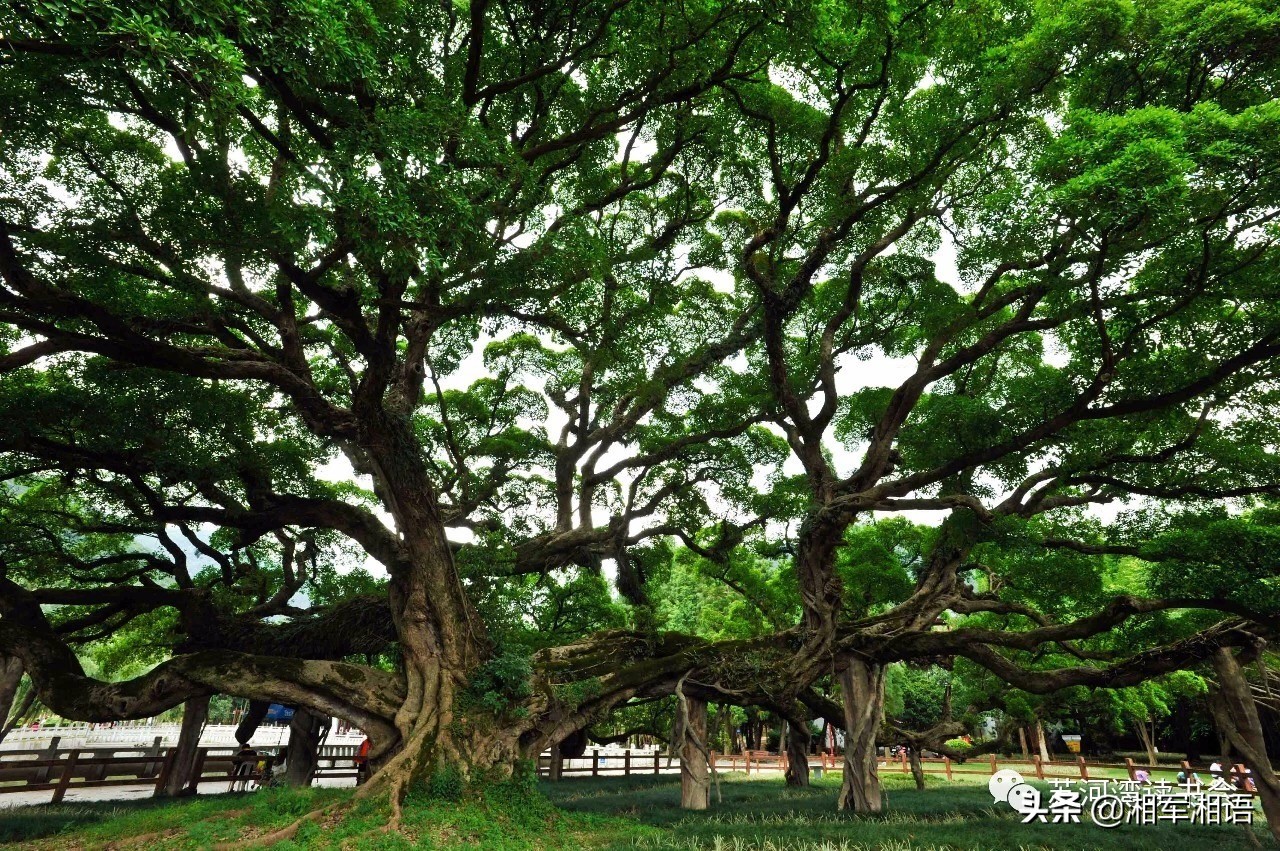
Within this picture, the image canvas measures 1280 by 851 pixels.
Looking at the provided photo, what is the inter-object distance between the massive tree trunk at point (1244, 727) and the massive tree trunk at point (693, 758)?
785 cm

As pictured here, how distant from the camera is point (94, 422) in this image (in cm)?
877

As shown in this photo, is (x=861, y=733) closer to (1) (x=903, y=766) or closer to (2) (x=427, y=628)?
(2) (x=427, y=628)

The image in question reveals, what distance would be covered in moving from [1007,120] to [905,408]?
4.48 metres

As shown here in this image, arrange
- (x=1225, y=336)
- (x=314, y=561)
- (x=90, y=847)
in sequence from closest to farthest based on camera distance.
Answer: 1. (x=90, y=847)
2. (x=1225, y=336)
3. (x=314, y=561)

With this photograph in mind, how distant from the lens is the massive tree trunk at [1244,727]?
7.92 m

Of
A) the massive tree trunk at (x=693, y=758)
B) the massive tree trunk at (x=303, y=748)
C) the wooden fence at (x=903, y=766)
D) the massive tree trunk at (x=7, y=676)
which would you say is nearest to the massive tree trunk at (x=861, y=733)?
the massive tree trunk at (x=693, y=758)

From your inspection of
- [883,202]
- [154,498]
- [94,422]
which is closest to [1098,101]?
[883,202]

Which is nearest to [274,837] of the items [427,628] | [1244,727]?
[427,628]

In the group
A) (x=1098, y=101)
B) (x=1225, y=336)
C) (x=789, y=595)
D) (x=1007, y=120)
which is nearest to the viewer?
(x=1098, y=101)

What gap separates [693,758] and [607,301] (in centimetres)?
885

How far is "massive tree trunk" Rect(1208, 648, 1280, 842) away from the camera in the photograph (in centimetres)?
792

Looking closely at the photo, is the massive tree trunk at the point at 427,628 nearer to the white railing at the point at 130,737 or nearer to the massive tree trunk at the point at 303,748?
the massive tree trunk at the point at 303,748

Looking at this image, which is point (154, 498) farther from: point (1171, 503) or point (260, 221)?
point (1171, 503)

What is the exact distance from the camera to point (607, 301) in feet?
38.7
